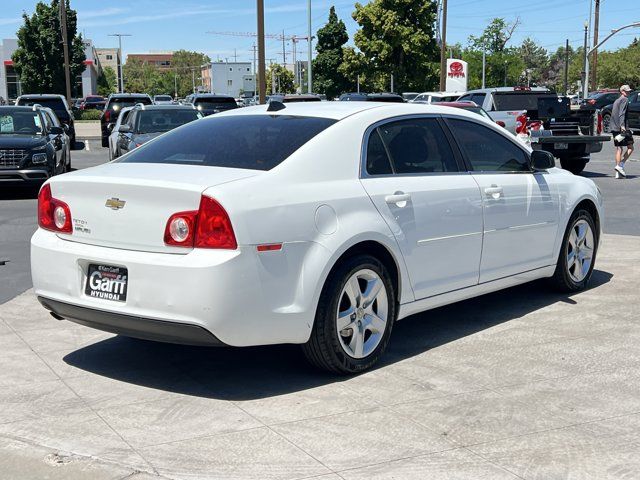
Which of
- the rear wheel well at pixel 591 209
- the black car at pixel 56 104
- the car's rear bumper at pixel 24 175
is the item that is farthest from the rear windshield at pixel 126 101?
the rear wheel well at pixel 591 209

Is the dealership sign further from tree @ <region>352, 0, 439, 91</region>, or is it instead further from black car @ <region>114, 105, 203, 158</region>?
black car @ <region>114, 105, 203, 158</region>

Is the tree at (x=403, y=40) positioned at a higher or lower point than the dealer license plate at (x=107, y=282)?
higher

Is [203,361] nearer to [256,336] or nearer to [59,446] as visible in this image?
[256,336]

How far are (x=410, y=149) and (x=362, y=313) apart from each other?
1.24 m

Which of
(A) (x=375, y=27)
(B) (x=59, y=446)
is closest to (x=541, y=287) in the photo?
(B) (x=59, y=446)

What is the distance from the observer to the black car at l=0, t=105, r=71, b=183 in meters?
14.8

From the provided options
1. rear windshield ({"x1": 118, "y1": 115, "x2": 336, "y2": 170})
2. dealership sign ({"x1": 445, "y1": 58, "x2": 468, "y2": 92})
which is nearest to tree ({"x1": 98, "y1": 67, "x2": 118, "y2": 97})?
dealership sign ({"x1": 445, "y1": 58, "x2": 468, "y2": 92})

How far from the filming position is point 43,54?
2501 inches

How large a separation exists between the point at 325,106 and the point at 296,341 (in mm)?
1818

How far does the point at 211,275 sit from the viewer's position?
4418mm

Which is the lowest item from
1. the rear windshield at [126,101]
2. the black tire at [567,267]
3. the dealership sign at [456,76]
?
the black tire at [567,267]

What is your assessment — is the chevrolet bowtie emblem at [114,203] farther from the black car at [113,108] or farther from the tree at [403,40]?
the tree at [403,40]

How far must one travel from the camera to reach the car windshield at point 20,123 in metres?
16.1

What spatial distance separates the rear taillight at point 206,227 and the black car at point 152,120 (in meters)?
12.2
